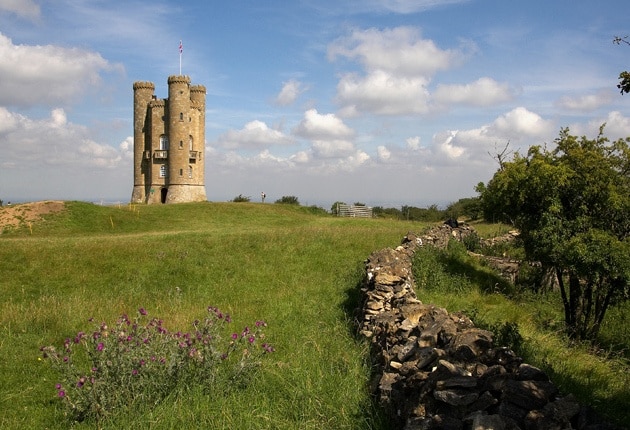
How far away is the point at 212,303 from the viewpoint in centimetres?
1319

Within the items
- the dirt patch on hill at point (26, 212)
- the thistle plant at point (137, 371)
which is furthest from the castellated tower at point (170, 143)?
the thistle plant at point (137, 371)

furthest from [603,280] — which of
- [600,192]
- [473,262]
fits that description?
[473,262]

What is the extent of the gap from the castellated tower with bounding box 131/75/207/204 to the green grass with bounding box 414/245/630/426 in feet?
124

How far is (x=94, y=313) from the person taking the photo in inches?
463

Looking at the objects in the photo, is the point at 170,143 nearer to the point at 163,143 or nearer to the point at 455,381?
the point at 163,143

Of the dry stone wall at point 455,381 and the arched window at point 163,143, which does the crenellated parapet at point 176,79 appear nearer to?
the arched window at point 163,143

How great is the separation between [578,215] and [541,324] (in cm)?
401

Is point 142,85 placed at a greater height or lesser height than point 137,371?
greater

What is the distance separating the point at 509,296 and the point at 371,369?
9.39 metres

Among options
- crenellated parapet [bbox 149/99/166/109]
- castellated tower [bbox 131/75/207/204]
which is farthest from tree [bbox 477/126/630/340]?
crenellated parapet [bbox 149/99/166/109]

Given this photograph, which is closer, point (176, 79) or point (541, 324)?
point (541, 324)

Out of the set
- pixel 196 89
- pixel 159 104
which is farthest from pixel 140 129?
pixel 196 89

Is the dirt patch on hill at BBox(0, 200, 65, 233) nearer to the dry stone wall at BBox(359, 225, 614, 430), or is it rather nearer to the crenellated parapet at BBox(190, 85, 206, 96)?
the crenellated parapet at BBox(190, 85, 206, 96)

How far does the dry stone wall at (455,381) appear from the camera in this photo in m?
4.09
